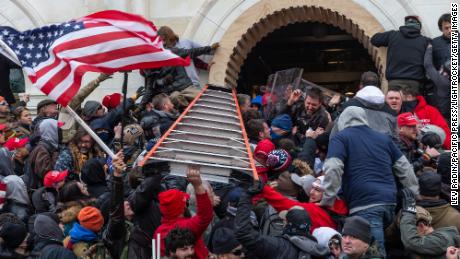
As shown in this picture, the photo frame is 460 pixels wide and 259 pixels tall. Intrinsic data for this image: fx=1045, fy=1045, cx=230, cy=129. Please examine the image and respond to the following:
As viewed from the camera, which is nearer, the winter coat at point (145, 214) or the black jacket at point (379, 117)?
the winter coat at point (145, 214)

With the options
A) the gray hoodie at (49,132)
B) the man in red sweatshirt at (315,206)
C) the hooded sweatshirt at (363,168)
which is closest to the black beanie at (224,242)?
the man in red sweatshirt at (315,206)

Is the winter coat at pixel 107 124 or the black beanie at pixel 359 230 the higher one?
the black beanie at pixel 359 230

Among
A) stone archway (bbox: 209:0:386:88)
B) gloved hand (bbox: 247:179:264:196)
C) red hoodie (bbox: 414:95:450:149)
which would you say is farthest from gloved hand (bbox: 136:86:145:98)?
gloved hand (bbox: 247:179:264:196)

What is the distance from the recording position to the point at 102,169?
466 inches

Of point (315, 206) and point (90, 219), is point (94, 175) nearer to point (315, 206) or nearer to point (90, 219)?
point (90, 219)

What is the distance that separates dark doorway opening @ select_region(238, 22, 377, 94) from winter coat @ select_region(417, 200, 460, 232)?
9135 millimetres

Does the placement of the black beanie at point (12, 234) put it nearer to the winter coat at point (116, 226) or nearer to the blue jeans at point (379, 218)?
the winter coat at point (116, 226)

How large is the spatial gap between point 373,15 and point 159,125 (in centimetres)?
418

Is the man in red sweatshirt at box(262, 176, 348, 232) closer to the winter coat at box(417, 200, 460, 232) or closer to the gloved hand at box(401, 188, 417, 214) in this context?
the gloved hand at box(401, 188, 417, 214)

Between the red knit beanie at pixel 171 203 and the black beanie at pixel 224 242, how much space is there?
53cm

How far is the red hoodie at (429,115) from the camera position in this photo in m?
13.3

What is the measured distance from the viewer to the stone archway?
15.9m

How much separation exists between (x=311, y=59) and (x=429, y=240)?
11.0 m

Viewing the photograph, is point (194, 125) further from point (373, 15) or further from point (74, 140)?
point (373, 15)
